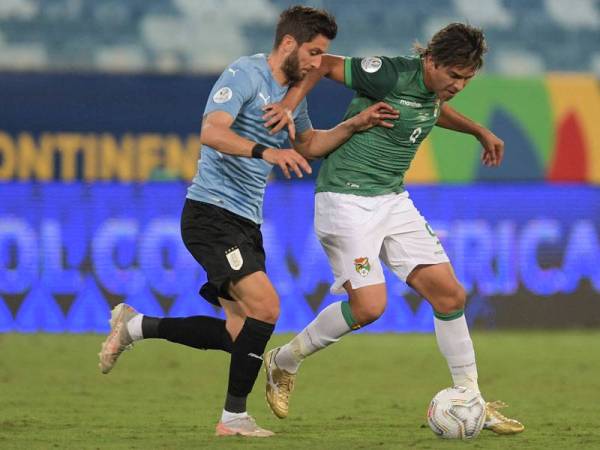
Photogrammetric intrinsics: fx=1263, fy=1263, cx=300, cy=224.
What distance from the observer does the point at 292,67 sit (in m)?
5.67

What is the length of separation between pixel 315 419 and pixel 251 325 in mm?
1062

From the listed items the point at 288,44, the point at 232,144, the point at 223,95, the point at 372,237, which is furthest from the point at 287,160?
the point at 372,237

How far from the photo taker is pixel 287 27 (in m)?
5.59

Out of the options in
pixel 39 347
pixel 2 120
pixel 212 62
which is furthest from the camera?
pixel 212 62

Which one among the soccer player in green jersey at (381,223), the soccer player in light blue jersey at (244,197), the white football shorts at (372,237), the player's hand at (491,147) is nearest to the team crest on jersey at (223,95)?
the soccer player in light blue jersey at (244,197)

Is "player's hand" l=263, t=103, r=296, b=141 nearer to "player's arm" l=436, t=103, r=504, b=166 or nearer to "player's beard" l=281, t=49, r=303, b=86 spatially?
"player's beard" l=281, t=49, r=303, b=86

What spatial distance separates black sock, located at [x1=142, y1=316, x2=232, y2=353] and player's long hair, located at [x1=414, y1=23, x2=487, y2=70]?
1624 millimetres

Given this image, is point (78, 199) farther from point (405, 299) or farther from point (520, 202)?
point (520, 202)

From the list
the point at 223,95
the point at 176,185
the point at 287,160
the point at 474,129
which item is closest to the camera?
the point at 287,160

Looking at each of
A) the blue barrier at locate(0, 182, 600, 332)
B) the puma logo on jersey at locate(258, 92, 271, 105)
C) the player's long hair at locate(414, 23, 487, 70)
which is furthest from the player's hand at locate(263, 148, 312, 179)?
the blue barrier at locate(0, 182, 600, 332)

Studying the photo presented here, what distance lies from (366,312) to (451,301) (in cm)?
40

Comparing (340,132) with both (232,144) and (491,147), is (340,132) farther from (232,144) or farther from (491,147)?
(232,144)

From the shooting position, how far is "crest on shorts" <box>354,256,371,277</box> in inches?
236

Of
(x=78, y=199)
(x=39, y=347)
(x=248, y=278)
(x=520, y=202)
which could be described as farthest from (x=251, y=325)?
(x=520, y=202)
